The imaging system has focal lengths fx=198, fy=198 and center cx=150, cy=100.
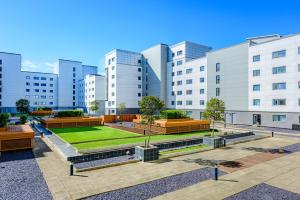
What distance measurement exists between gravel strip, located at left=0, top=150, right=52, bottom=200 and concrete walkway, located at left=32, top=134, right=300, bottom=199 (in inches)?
17.6

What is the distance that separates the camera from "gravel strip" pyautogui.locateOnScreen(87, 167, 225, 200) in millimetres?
10062

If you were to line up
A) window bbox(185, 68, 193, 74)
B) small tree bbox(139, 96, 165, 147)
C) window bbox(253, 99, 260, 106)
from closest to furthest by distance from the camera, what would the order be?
1. small tree bbox(139, 96, 165, 147)
2. window bbox(253, 99, 260, 106)
3. window bbox(185, 68, 193, 74)

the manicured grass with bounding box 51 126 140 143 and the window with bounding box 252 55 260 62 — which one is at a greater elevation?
the window with bounding box 252 55 260 62

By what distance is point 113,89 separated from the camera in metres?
70.2

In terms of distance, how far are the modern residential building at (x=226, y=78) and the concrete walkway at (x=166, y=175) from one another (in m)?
26.5

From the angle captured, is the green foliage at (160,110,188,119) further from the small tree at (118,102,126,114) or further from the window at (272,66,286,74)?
the small tree at (118,102,126,114)

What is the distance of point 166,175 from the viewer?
42.1 feet

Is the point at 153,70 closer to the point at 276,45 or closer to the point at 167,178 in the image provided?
the point at 276,45

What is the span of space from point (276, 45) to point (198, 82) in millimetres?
21856

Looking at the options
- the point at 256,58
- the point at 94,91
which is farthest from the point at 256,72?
the point at 94,91

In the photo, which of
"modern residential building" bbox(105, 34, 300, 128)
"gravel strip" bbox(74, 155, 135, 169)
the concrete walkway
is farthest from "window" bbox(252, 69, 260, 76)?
"gravel strip" bbox(74, 155, 135, 169)

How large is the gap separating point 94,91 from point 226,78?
57.6 meters

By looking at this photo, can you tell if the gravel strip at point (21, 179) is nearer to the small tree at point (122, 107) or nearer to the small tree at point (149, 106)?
the small tree at point (149, 106)

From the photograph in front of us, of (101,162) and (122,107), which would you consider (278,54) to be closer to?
(101,162)
